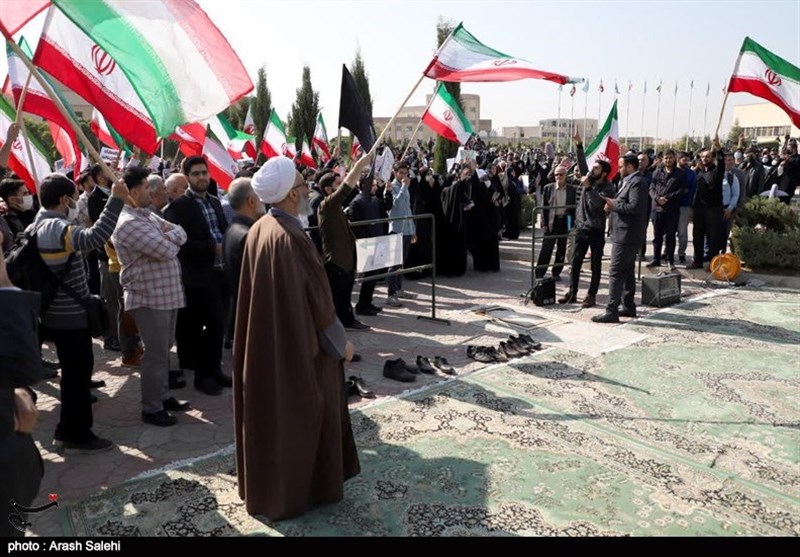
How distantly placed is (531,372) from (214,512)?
346cm

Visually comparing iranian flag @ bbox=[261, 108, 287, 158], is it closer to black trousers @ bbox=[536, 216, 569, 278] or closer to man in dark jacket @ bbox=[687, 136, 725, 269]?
black trousers @ bbox=[536, 216, 569, 278]

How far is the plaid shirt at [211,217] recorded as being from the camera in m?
5.82

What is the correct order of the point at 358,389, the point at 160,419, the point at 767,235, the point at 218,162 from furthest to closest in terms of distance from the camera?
1. the point at 767,235
2. the point at 218,162
3. the point at 358,389
4. the point at 160,419

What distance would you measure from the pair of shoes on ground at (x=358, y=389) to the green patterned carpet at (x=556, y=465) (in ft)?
0.94

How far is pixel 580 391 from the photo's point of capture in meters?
5.70

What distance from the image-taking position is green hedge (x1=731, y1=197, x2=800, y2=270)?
10.5 m

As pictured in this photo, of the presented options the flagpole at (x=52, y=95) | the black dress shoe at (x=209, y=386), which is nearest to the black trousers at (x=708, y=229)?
the black dress shoe at (x=209, y=386)

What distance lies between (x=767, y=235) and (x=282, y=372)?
9.98m

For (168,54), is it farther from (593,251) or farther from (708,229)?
(708,229)

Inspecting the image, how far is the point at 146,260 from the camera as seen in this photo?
190 inches

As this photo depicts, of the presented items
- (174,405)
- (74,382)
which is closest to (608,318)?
(174,405)

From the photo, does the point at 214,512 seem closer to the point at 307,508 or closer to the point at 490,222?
the point at 307,508

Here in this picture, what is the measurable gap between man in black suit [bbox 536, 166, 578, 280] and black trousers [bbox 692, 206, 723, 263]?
2.47m

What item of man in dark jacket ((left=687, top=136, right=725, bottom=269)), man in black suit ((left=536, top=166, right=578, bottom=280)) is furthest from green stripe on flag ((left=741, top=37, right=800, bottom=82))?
man in black suit ((left=536, top=166, right=578, bottom=280))
